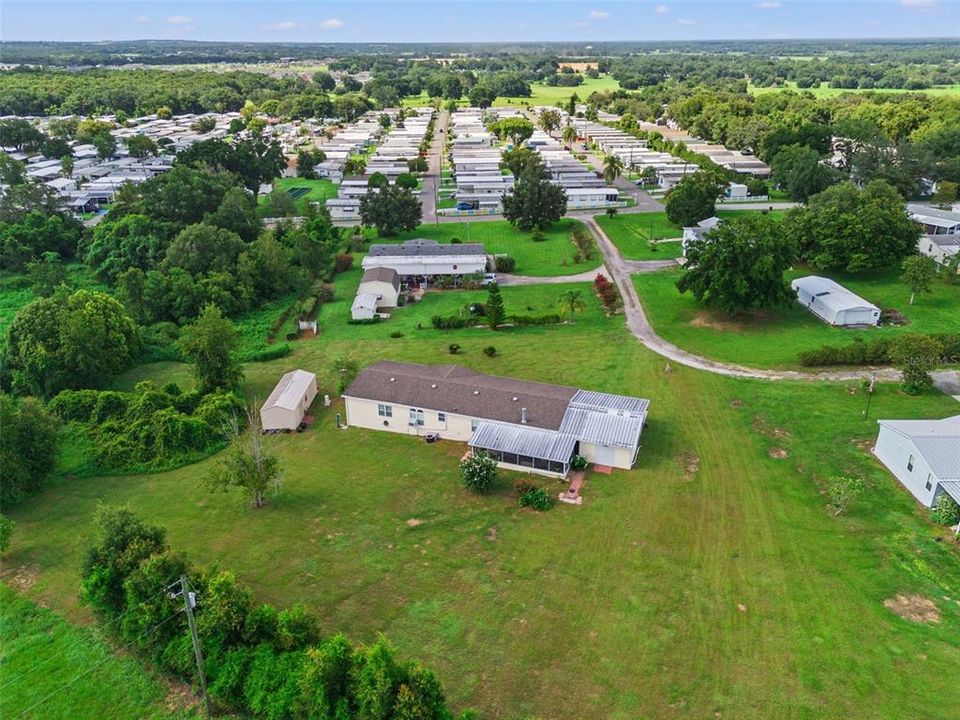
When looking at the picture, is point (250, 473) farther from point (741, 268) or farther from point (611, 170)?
point (611, 170)

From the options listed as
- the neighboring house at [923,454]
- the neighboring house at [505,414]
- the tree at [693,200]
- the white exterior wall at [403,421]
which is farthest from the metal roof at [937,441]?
the tree at [693,200]

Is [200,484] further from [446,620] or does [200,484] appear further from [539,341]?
[539,341]

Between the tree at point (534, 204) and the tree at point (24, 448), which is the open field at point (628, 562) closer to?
the tree at point (24, 448)

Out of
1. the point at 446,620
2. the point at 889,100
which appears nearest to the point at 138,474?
the point at 446,620

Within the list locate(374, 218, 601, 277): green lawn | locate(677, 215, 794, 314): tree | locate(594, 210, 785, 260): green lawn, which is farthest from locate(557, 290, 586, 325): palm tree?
locate(594, 210, 785, 260): green lawn

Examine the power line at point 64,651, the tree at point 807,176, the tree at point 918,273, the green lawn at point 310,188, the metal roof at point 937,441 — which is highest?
the tree at point 807,176

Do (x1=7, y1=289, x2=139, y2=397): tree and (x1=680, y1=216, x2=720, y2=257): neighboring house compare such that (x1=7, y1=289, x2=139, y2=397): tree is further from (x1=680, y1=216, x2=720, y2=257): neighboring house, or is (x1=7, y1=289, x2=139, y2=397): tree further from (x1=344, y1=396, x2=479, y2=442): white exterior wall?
(x1=680, y1=216, x2=720, y2=257): neighboring house
